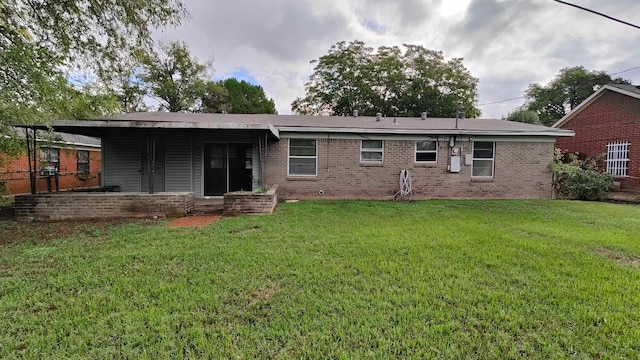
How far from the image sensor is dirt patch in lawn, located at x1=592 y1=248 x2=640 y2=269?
4.41 metres

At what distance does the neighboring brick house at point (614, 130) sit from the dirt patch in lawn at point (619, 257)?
1281 centimetres

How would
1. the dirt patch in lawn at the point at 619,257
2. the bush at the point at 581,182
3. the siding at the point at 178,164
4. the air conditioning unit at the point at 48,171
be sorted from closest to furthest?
the dirt patch in lawn at the point at 619,257
the siding at the point at 178,164
the bush at the point at 581,182
the air conditioning unit at the point at 48,171

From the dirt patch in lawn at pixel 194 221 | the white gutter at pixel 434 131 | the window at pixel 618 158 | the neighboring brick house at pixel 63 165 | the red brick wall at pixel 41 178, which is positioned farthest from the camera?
the window at pixel 618 158

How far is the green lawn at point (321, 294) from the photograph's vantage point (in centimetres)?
241

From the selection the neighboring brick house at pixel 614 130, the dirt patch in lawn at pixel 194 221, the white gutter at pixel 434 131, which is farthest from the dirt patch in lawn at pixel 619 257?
the neighboring brick house at pixel 614 130

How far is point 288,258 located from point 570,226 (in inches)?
253

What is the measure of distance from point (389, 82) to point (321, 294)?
2816cm

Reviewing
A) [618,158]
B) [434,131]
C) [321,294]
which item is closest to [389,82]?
[618,158]

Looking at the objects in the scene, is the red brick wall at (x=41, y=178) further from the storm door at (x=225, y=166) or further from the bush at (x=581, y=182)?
the bush at (x=581, y=182)

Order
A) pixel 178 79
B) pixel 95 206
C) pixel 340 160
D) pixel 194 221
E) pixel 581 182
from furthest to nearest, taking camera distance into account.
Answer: pixel 178 79
pixel 581 182
pixel 340 160
pixel 95 206
pixel 194 221

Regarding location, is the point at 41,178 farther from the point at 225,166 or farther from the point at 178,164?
the point at 225,166

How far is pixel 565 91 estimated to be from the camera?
3438 cm

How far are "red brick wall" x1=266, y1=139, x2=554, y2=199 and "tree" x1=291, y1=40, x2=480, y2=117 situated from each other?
16.9 metres

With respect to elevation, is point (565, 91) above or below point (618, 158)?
above
